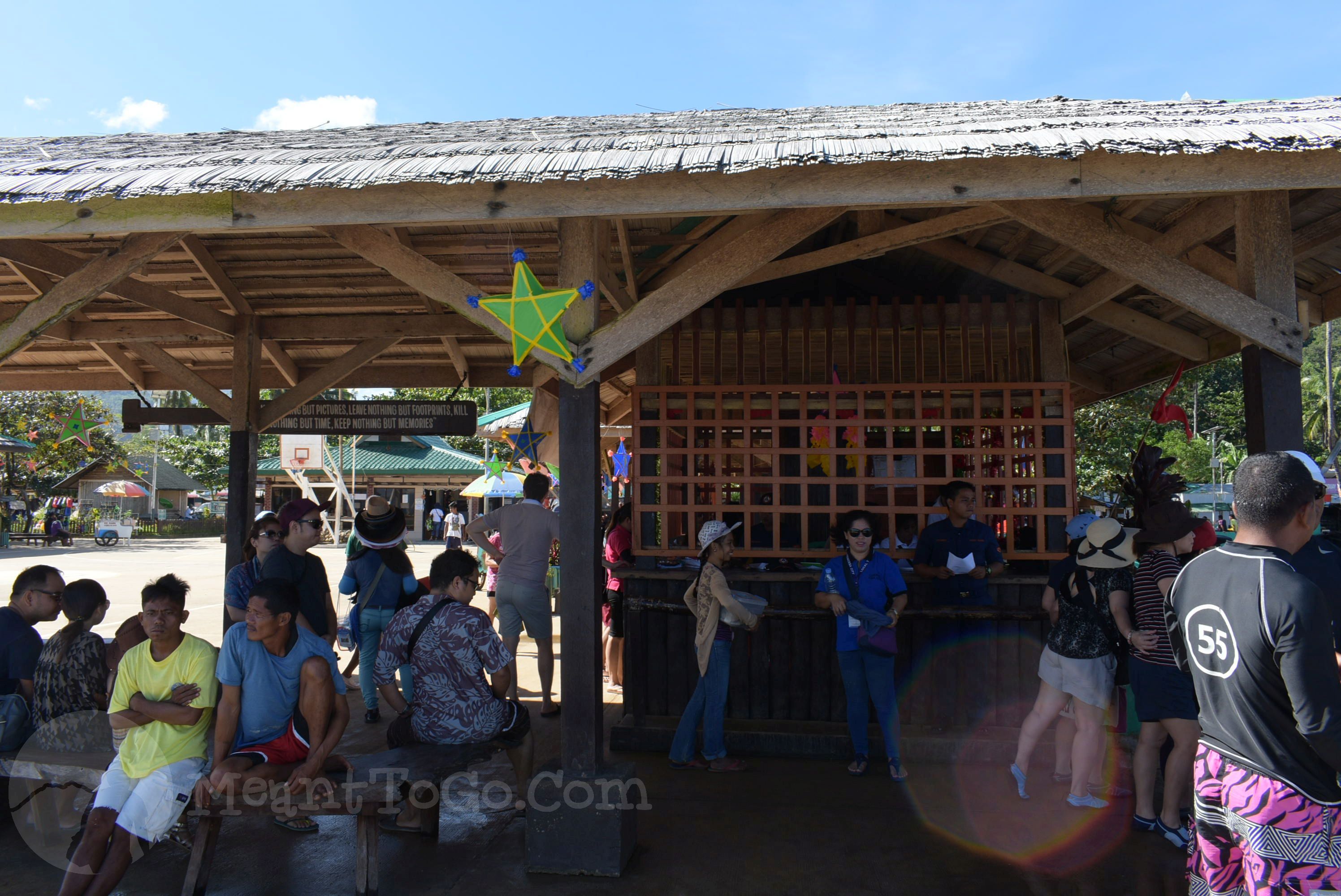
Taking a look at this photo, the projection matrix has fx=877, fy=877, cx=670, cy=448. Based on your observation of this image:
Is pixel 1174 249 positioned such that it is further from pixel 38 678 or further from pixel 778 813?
pixel 38 678

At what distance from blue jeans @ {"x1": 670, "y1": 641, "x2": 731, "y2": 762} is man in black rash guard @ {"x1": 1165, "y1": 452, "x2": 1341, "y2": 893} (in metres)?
2.80

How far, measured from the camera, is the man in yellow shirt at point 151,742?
128 inches

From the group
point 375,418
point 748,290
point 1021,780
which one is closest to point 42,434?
point 375,418

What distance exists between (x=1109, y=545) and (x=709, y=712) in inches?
93.0

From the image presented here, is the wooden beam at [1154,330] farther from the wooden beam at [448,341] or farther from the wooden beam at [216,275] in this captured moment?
the wooden beam at [216,275]

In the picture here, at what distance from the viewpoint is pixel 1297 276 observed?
545 cm

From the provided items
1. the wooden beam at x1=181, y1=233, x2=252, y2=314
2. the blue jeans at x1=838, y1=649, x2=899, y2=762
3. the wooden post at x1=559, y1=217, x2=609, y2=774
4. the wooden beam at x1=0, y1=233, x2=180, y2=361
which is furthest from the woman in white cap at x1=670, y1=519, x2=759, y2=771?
the wooden beam at x1=181, y1=233, x2=252, y2=314

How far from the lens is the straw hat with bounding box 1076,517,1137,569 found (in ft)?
13.8

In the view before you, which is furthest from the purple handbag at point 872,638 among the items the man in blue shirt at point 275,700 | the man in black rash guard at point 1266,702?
the man in blue shirt at point 275,700

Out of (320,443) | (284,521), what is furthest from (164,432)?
(284,521)

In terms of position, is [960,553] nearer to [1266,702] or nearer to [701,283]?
[701,283]

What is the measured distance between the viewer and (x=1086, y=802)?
450 cm

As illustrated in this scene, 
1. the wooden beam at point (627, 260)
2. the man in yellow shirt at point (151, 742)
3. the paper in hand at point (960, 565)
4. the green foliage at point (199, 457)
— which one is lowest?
the man in yellow shirt at point (151, 742)

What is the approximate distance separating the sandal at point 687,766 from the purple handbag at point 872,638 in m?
1.20
